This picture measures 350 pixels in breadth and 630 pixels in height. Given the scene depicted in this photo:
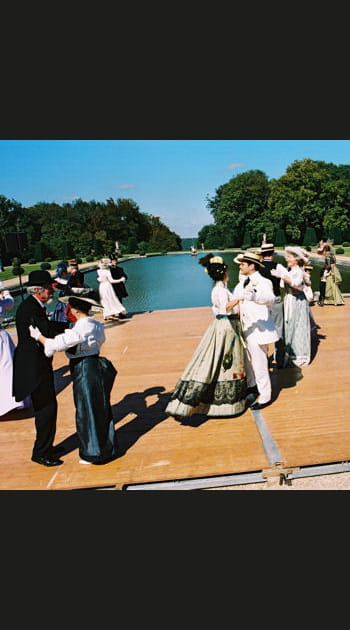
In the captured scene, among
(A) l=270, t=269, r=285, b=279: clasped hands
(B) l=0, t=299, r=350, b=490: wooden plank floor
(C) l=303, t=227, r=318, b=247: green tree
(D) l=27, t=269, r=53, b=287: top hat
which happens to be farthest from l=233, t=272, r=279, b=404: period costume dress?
(C) l=303, t=227, r=318, b=247: green tree

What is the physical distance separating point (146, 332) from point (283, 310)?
10.4 feet

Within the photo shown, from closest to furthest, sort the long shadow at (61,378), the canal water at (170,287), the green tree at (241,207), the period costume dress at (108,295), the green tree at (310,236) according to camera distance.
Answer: the long shadow at (61,378) < the period costume dress at (108,295) < the canal water at (170,287) < the green tree at (310,236) < the green tree at (241,207)

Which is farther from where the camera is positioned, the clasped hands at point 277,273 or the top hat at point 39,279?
the clasped hands at point 277,273

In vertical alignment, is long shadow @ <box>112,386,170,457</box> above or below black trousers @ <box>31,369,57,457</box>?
below

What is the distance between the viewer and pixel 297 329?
6090mm

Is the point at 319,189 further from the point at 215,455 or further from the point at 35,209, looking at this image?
the point at 215,455

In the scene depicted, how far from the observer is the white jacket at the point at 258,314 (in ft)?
14.2

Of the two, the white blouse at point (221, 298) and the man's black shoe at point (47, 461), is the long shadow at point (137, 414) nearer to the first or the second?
the man's black shoe at point (47, 461)

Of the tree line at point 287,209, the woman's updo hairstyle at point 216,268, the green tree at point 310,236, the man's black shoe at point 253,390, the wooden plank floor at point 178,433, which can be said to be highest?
the tree line at point 287,209

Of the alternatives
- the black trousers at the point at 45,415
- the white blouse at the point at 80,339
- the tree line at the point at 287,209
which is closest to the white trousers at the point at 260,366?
the white blouse at the point at 80,339

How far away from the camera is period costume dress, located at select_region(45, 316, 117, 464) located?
3416 millimetres

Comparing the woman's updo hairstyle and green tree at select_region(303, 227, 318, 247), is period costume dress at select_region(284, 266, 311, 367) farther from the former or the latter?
green tree at select_region(303, 227, 318, 247)

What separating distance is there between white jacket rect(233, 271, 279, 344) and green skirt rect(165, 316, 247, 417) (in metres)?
0.20

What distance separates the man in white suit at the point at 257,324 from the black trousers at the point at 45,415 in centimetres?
210
